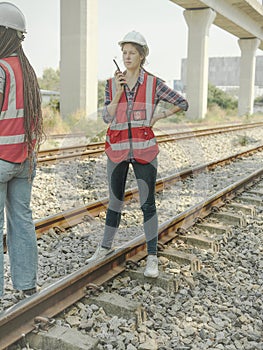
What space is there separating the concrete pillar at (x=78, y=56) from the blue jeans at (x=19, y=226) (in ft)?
50.3

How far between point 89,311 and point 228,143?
12210 mm

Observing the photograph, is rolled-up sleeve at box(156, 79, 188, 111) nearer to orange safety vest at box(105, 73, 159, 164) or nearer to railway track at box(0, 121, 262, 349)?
orange safety vest at box(105, 73, 159, 164)

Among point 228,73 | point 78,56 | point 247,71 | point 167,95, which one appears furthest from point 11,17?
point 228,73

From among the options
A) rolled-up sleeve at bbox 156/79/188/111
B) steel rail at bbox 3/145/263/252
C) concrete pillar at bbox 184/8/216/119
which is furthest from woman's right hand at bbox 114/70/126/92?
concrete pillar at bbox 184/8/216/119

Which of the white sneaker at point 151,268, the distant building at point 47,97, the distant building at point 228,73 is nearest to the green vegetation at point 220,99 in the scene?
the distant building at point 228,73

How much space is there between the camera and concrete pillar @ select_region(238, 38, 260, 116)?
133 ft

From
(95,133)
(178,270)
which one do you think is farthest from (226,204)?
(95,133)

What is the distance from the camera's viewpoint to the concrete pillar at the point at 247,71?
4069 cm

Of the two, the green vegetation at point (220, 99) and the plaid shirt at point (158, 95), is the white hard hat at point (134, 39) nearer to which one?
the plaid shirt at point (158, 95)

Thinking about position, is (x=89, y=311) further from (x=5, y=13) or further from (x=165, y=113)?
(x=5, y=13)

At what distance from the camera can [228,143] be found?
14758 mm

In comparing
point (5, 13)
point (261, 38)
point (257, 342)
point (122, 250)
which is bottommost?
point (257, 342)

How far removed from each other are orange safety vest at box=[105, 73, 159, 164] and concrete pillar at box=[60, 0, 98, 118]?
14.9 m

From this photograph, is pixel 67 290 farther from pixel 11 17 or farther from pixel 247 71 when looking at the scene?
pixel 247 71
